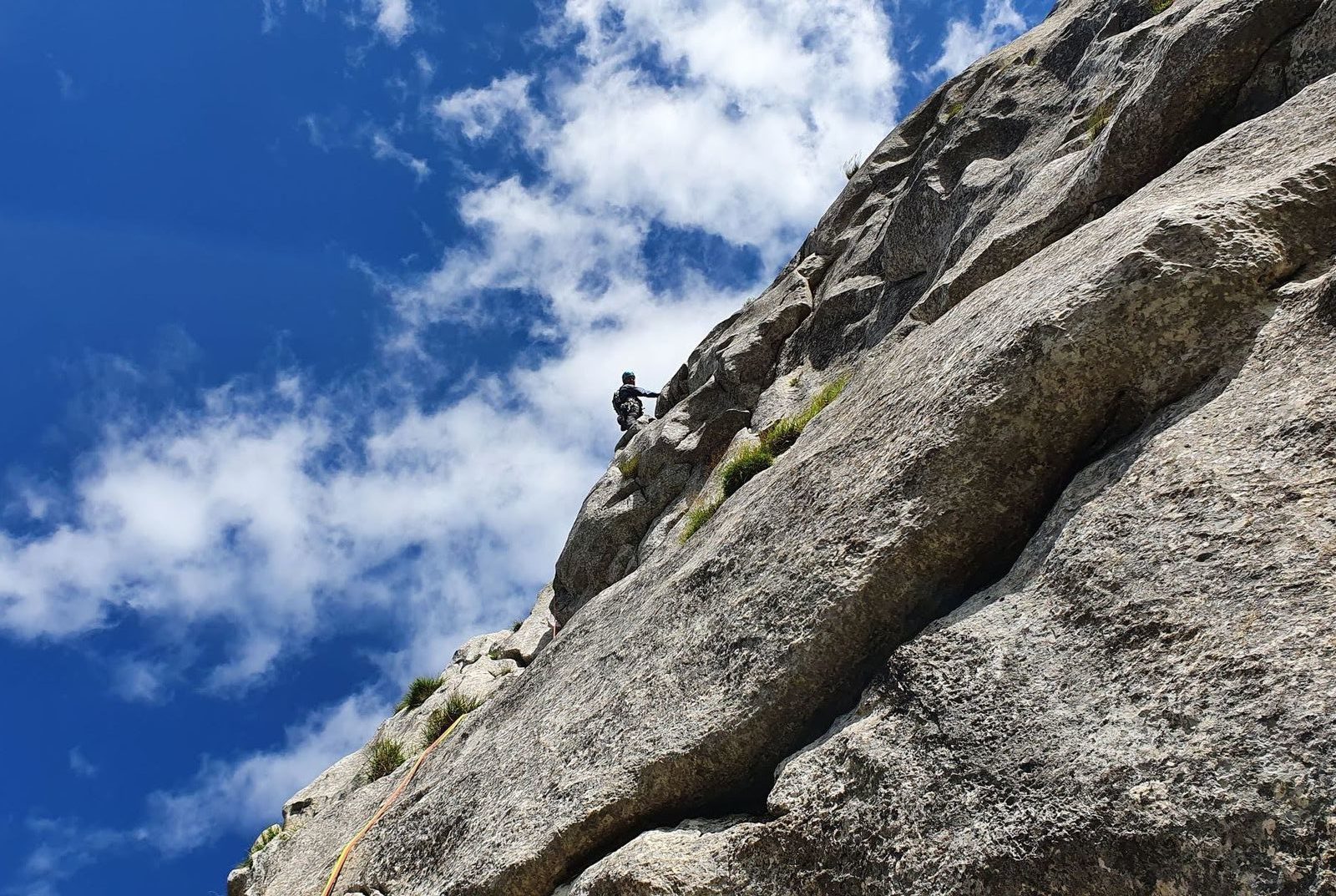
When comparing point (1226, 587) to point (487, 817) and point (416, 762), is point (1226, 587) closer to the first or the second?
point (487, 817)

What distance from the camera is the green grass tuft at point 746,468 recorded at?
42.1ft

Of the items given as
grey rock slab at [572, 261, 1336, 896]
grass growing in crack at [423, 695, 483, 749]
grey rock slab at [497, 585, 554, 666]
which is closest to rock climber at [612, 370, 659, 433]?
grey rock slab at [497, 585, 554, 666]

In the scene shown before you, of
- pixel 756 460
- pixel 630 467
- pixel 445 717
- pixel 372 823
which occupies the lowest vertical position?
pixel 372 823

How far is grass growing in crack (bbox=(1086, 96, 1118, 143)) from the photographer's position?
41.3 ft

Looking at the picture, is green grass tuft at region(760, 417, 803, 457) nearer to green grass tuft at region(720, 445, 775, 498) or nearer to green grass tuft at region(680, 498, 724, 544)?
green grass tuft at region(720, 445, 775, 498)

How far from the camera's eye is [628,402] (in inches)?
1212

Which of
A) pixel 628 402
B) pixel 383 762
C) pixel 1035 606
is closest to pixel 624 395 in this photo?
pixel 628 402

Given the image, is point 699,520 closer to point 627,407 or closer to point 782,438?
point 782,438

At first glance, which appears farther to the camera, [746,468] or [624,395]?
[624,395]

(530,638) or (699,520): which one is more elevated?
(530,638)

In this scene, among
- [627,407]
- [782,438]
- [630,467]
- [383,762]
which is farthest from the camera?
[627,407]

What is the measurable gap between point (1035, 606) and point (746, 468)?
706 cm

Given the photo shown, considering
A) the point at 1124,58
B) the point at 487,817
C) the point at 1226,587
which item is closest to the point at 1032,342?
the point at 1226,587

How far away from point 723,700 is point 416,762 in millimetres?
9044
